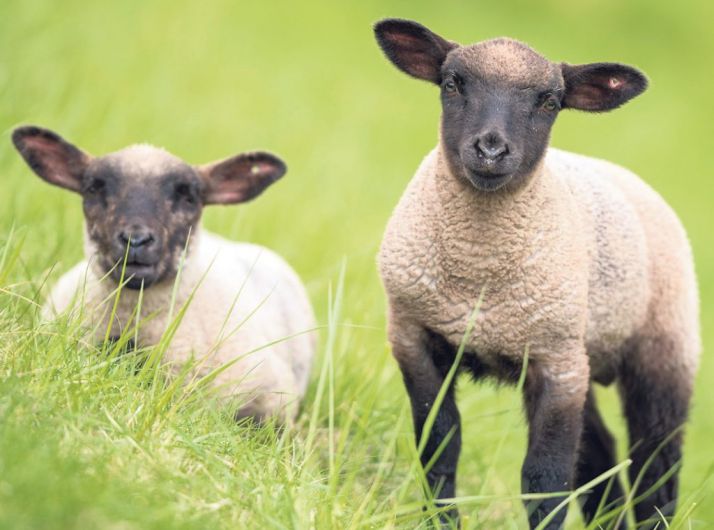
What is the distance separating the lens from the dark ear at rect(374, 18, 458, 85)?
18.7ft

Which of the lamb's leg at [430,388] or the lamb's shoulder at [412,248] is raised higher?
the lamb's shoulder at [412,248]

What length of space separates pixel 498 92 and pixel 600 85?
720 millimetres

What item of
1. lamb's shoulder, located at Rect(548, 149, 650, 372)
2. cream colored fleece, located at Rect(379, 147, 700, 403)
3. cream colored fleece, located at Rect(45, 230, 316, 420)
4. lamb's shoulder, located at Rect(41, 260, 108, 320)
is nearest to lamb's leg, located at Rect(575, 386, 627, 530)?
lamb's shoulder, located at Rect(548, 149, 650, 372)

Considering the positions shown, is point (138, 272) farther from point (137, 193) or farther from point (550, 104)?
point (550, 104)

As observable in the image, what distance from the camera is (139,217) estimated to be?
6.09 meters

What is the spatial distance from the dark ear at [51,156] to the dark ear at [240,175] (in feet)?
2.34

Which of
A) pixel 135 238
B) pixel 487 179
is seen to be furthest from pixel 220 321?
pixel 487 179

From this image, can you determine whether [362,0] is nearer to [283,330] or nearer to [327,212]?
[327,212]

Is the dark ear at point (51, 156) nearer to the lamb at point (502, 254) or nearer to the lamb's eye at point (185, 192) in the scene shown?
the lamb's eye at point (185, 192)

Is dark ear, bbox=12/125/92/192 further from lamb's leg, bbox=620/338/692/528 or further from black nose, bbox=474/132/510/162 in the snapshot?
lamb's leg, bbox=620/338/692/528

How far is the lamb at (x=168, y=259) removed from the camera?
6098 millimetres

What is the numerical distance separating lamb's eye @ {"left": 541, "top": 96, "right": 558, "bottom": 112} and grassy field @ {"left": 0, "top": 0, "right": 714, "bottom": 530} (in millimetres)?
1301

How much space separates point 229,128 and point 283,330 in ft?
21.3

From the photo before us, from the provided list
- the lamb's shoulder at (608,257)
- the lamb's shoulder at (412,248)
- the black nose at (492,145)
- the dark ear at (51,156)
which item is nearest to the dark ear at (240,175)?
the dark ear at (51,156)
